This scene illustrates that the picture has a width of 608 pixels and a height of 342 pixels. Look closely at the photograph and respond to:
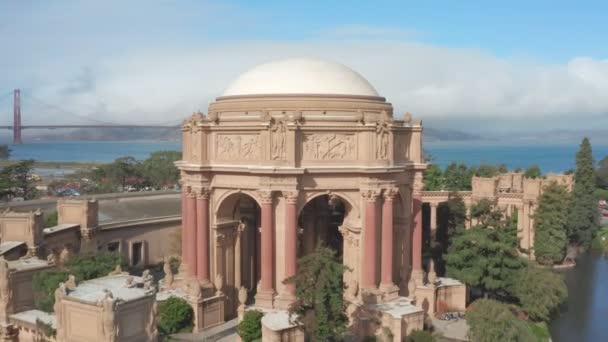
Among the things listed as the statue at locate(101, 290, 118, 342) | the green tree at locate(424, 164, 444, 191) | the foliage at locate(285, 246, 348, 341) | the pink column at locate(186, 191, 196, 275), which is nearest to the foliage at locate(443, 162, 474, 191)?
the green tree at locate(424, 164, 444, 191)

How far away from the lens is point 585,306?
34219 mm

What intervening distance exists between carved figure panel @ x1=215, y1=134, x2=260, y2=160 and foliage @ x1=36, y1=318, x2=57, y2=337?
405 inches

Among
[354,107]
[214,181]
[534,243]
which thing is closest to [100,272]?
[214,181]

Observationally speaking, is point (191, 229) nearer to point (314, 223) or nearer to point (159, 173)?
point (314, 223)

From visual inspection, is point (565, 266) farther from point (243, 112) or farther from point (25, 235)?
point (25, 235)

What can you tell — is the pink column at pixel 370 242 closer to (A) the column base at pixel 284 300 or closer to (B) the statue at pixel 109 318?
(A) the column base at pixel 284 300

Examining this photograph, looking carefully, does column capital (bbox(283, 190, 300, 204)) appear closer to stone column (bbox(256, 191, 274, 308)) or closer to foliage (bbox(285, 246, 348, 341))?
stone column (bbox(256, 191, 274, 308))

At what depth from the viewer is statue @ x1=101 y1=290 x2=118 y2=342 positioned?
15.4 meters

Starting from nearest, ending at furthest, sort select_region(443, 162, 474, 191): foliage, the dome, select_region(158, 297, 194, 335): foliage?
select_region(158, 297, 194, 335): foliage < the dome < select_region(443, 162, 474, 191): foliage

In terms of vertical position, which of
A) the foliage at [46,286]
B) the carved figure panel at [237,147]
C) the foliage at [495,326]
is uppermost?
the carved figure panel at [237,147]

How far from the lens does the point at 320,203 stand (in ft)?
101

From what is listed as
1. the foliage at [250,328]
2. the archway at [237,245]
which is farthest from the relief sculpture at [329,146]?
the foliage at [250,328]

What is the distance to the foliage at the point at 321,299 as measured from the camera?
19609 millimetres

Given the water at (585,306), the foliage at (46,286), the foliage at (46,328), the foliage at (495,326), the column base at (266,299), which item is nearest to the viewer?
the foliage at (46,328)
